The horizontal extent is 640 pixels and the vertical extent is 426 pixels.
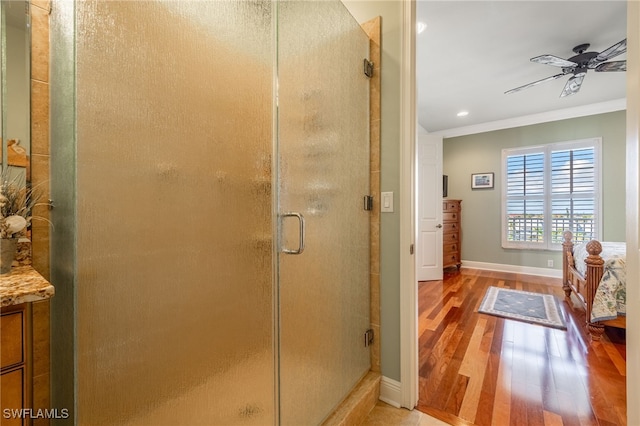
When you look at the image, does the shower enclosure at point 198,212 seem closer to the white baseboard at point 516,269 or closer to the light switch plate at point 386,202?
the light switch plate at point 386,202

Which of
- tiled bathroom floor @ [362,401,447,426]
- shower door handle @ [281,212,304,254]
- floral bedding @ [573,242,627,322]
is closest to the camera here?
shower door handle @ [281,212,304,254]

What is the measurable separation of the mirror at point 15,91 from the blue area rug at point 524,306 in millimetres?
3656

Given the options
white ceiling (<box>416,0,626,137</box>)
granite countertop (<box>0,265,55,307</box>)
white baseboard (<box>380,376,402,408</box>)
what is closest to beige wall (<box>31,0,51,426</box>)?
granite countertop (<box>0,265,55,307</box>)

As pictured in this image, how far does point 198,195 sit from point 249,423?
0.86m

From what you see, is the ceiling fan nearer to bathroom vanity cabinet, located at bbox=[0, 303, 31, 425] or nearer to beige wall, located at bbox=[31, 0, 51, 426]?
beige wall, located at bbox=[31, 0, 51, 426]

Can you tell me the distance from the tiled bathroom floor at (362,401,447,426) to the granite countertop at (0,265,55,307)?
149cm

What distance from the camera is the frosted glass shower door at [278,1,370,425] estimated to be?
1.18m

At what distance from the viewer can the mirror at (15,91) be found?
2.95 feet

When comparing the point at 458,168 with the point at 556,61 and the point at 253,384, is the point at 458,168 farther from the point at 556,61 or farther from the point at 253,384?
the point at 253,384

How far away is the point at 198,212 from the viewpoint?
1.00 metres

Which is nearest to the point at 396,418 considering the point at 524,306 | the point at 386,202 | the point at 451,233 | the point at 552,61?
the point at 386,202

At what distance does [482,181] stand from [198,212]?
547cm

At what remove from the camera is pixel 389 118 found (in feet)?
5.44

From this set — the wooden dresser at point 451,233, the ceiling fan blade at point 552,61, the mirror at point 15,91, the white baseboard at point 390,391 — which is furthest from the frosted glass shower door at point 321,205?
the wooden dresser at point 451,233
